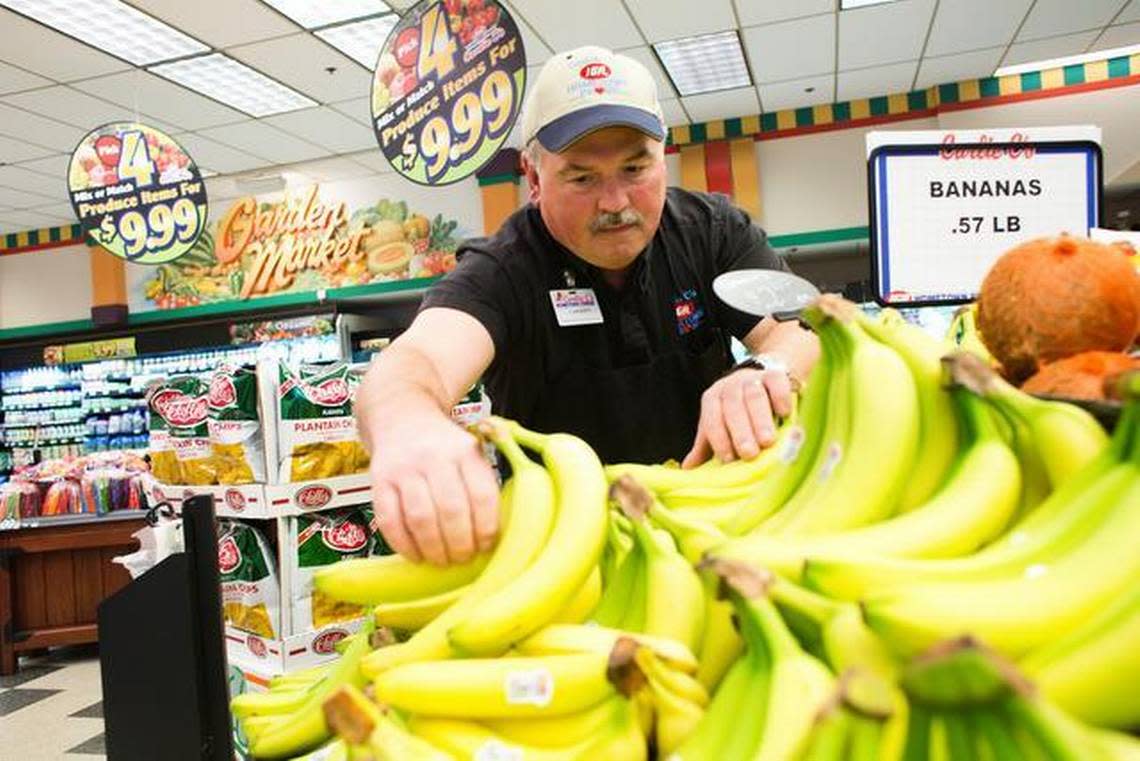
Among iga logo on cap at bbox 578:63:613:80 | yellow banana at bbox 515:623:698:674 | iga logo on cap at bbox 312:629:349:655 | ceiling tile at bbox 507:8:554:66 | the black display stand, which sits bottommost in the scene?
iga logo on cap at bbox 312:629:349:655

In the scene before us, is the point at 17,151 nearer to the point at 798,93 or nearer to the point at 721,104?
the point at 721,104

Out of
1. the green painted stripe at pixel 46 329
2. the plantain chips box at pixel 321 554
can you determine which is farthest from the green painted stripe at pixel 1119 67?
the green painted stripe at pixel 46 329

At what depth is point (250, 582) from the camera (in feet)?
8.68

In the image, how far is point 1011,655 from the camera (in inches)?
19.5

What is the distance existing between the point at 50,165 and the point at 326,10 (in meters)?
4.16

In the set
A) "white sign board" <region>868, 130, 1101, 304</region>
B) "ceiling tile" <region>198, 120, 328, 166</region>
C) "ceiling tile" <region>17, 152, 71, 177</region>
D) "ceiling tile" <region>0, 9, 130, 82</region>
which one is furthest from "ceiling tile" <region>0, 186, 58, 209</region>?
"white sign board" <region>868, 130, 1101, 304</region>

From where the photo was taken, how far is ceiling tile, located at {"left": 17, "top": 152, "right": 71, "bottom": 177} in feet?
25.1

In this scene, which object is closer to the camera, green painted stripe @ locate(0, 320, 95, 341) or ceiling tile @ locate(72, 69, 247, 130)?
ceiling tile @ locate(72, 69, 247, 130)

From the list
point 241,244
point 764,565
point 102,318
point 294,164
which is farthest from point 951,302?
point 102,318

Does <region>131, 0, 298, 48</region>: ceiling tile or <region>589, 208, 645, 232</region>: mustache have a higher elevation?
<region>131, 0, 298, 48</region>: ceiling tile

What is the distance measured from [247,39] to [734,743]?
613 centimetres

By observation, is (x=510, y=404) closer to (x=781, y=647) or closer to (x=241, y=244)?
(x=781, y=647)

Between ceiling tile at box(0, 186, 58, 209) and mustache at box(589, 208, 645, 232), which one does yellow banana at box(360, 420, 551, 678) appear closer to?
mustache at box(589, 208, 645, 232)

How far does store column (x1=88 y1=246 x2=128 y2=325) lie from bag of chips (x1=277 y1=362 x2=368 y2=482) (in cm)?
831
